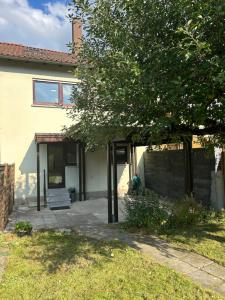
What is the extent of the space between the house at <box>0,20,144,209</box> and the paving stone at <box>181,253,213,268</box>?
7373 millimetres

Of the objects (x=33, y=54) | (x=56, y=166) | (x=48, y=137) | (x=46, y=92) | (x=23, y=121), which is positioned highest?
(x=33, y=54)

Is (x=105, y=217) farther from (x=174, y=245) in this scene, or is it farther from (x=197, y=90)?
(x=197, y=90)

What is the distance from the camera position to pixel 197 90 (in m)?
4.56

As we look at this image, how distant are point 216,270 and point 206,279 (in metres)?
0.45

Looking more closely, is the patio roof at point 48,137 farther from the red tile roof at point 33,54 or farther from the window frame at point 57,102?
the red tile roof at point 33,54

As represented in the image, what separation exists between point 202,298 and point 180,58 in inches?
132

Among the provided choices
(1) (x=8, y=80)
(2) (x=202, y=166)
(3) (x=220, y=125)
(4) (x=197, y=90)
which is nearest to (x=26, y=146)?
(1) (x=8, y=80)

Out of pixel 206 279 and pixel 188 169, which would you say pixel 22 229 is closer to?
pixel 206 279

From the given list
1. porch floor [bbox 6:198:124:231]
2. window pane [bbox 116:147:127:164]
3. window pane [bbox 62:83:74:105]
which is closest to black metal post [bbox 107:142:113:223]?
porch floor [bbox 6:198:124:231]

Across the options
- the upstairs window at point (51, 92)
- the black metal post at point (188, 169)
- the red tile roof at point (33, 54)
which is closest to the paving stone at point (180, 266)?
the black metal post at point (188, 169)

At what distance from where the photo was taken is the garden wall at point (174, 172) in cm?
988

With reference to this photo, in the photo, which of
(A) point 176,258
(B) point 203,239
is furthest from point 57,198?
(A) point 176,258

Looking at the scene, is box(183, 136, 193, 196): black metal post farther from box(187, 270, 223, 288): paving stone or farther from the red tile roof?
the red tile roof

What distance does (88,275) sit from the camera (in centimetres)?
514
